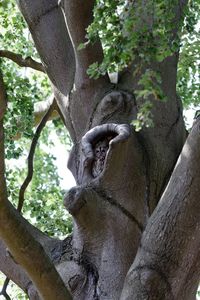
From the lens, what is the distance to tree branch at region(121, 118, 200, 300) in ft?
8.27

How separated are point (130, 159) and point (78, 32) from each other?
29.6 inches

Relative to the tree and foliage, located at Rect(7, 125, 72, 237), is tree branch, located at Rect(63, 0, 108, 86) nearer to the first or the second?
the tree

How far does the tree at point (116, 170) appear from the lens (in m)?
2.53

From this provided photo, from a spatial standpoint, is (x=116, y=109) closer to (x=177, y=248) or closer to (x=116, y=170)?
(x=116, y=170)

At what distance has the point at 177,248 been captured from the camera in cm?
253

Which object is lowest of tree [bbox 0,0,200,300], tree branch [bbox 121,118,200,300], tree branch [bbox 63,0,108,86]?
tree branch [bbox 121,118,200,300]

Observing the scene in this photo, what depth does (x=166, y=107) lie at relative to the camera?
3.43m

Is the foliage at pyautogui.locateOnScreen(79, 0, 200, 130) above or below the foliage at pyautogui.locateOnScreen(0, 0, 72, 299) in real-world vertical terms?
below

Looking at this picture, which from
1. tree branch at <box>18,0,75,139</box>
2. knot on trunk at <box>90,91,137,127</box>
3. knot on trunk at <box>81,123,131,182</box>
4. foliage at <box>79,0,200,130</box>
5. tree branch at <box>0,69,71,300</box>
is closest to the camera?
tree branch at <box>0,69,71,300</box>

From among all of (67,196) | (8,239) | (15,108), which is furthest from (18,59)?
(8,239)

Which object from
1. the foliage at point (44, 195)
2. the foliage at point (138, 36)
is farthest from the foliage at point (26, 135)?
the foliage at point (138, 36)

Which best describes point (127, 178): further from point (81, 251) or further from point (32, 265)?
point (32, 265)

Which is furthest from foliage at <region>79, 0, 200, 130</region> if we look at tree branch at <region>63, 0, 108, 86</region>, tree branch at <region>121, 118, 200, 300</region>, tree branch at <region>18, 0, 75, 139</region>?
tree branch at <region>18, 0, 75, 139</region>

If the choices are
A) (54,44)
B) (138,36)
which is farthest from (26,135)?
(138,36)
